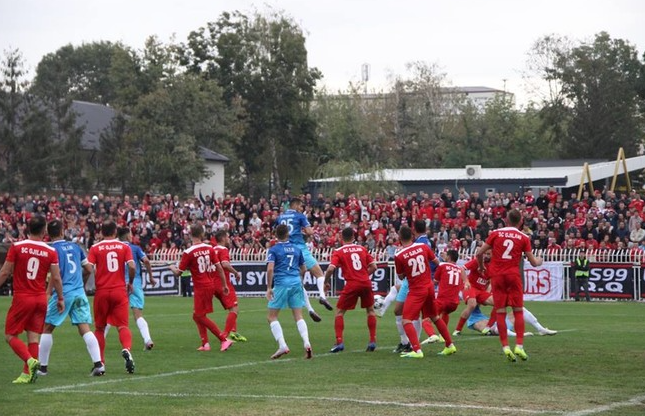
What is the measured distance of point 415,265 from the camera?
1658 centimetres

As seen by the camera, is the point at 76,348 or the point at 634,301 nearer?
the point at 76,348

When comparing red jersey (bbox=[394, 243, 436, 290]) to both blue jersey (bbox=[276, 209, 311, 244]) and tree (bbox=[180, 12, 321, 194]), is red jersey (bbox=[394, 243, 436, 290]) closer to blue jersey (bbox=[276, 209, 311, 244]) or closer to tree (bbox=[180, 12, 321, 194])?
blue jersey (bbox=[276, 209, 311, 244])

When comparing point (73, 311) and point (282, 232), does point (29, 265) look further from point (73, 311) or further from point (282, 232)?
point (282, 232)

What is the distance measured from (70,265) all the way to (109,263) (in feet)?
1.76

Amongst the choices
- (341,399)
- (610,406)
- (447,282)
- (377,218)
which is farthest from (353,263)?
(377,218)

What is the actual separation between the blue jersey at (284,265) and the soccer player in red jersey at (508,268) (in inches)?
116

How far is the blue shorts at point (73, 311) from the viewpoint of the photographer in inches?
582

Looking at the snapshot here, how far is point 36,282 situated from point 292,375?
11.6ft

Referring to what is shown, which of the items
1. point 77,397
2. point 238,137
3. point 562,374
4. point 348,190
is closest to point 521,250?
point 562,374

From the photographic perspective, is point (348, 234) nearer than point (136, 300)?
Yes

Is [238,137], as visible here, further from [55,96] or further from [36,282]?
[36,282]

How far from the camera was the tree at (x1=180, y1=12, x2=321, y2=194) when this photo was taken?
78.5 m

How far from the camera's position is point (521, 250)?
52.0 ft

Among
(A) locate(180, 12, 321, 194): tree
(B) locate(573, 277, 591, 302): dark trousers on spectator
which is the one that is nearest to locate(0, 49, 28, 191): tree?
(A) locate(180, 12, 321, 194): tree
